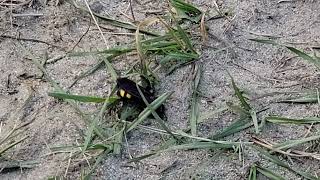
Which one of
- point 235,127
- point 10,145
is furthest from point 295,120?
point 10,145

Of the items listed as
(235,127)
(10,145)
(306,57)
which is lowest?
(10,145)

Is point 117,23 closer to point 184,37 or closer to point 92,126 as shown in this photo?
point 184,37

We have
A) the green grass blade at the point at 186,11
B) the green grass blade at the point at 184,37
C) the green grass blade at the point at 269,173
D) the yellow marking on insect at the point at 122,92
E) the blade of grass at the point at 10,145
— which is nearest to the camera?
the green grass blade at the point at 269,173

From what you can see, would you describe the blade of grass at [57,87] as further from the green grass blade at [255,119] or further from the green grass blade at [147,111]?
the green grass blade at [255,119]

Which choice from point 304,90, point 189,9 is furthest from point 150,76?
point 304,90

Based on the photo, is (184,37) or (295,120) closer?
(295,120)

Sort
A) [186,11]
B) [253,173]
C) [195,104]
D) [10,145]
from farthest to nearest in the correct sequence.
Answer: [186,11] → [195,104] → [10,145] → [253,173]

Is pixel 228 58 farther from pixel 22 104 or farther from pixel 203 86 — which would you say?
pixel 22 104

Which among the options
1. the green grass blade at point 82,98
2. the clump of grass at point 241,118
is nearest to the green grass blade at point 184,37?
the clump of grass at point 241,118
